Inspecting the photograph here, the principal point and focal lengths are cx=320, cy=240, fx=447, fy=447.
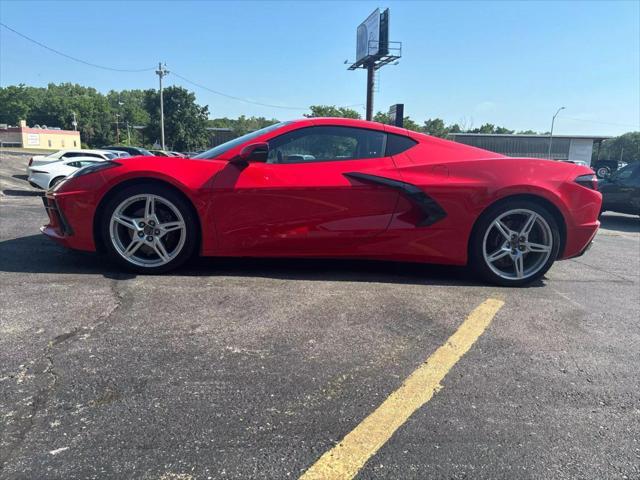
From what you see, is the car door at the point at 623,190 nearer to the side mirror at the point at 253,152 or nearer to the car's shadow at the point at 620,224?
the car's shadow at the point at 620,224

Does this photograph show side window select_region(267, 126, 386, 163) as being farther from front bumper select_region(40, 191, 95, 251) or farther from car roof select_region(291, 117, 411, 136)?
front bumper select_region(40, 191, 95, 251)

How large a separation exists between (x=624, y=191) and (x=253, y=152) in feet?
30.0

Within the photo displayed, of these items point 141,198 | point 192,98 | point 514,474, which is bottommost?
point 514,474

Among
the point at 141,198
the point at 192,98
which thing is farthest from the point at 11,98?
the point at 141,198

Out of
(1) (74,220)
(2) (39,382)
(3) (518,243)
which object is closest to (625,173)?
(3) (518,243)

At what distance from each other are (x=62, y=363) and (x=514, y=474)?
205 cm

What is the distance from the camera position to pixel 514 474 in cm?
159

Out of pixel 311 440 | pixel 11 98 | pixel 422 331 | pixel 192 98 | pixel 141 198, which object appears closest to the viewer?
pixel 311 440

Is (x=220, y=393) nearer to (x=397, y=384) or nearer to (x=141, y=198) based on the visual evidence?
(x=397, y=384)

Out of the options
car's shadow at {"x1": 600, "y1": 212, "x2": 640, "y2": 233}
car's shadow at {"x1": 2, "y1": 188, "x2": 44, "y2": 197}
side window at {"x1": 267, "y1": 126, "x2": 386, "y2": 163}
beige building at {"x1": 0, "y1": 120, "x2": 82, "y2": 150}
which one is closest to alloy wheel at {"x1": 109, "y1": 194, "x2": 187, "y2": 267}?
side window at {"x1": 267, "y1": 126, "x2": 386, "y2": 163}

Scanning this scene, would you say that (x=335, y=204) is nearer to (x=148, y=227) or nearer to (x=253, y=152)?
(x=253, y=152)

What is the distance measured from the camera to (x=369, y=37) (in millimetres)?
39781

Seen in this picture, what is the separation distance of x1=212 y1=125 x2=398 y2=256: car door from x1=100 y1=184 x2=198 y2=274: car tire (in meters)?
0.28

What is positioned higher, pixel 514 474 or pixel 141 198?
pixel 141 198
